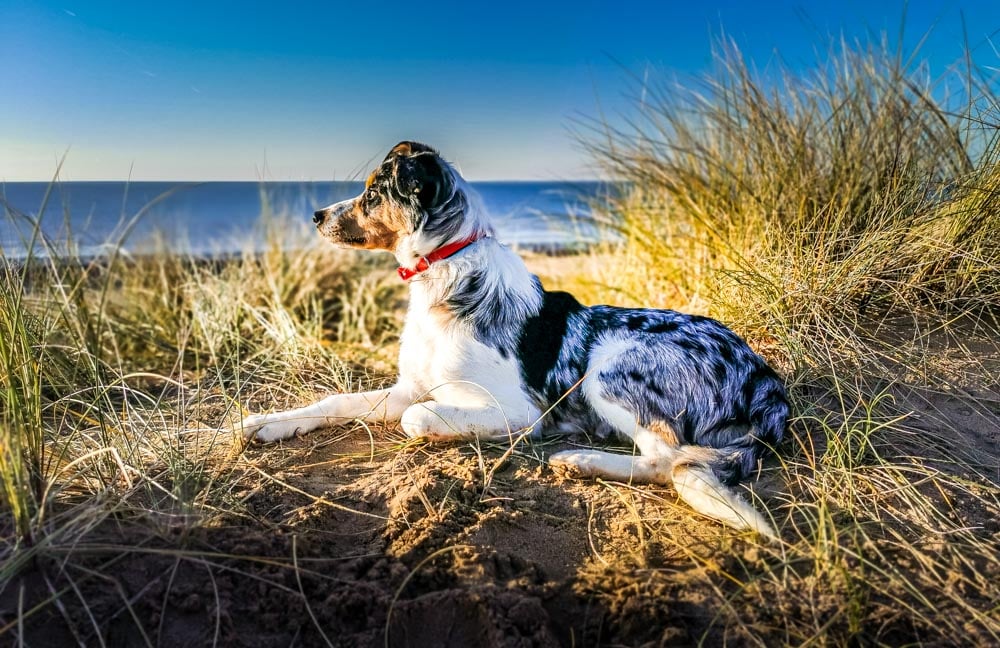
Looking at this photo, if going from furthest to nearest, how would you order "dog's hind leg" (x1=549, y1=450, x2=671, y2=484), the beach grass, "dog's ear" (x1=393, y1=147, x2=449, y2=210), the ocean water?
the ocean water < "dog's ear" (x1=393, y1=147, x2=449, y2=210) < "dog's hind leg" (x1=549, y1=450, x2=671, y2=484) < the beach grass

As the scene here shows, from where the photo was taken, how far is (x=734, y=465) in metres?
2.83

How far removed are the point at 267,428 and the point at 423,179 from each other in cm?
145

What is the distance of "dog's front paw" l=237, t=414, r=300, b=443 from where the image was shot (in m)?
3.27

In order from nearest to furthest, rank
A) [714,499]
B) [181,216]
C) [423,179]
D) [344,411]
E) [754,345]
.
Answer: [714,499]
[423,179]
[344,411]
[754,345]
[181,216]

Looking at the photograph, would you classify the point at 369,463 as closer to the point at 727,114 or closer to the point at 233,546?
the point at 233,546

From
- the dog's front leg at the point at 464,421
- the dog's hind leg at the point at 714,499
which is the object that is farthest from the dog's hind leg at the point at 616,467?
the dog's front leg at the point at 464,421

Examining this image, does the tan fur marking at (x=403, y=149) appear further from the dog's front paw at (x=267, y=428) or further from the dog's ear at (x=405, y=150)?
the dog's front paw at (x=267, y=428)

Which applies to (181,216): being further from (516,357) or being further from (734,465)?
(734,465)

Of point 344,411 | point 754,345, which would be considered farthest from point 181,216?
point 754,345

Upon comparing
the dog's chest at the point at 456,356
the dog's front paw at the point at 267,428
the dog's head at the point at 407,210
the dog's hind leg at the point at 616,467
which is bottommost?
the dog's front paw at the point at 267,428

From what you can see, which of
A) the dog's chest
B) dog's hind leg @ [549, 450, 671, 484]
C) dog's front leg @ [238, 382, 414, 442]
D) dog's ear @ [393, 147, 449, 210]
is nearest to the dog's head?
dog's ear @ [393, 147, 449, 210]

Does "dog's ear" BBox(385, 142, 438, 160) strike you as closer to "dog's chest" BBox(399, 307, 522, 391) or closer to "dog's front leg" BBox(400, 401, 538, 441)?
"dog's chest" BBox(399, 307, 522, 391)

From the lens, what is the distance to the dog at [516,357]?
3045mm

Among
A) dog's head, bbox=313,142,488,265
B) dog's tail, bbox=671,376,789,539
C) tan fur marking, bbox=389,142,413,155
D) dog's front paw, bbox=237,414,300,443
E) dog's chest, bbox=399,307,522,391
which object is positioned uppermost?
tan fur marking, bbox=389,142,413,155
